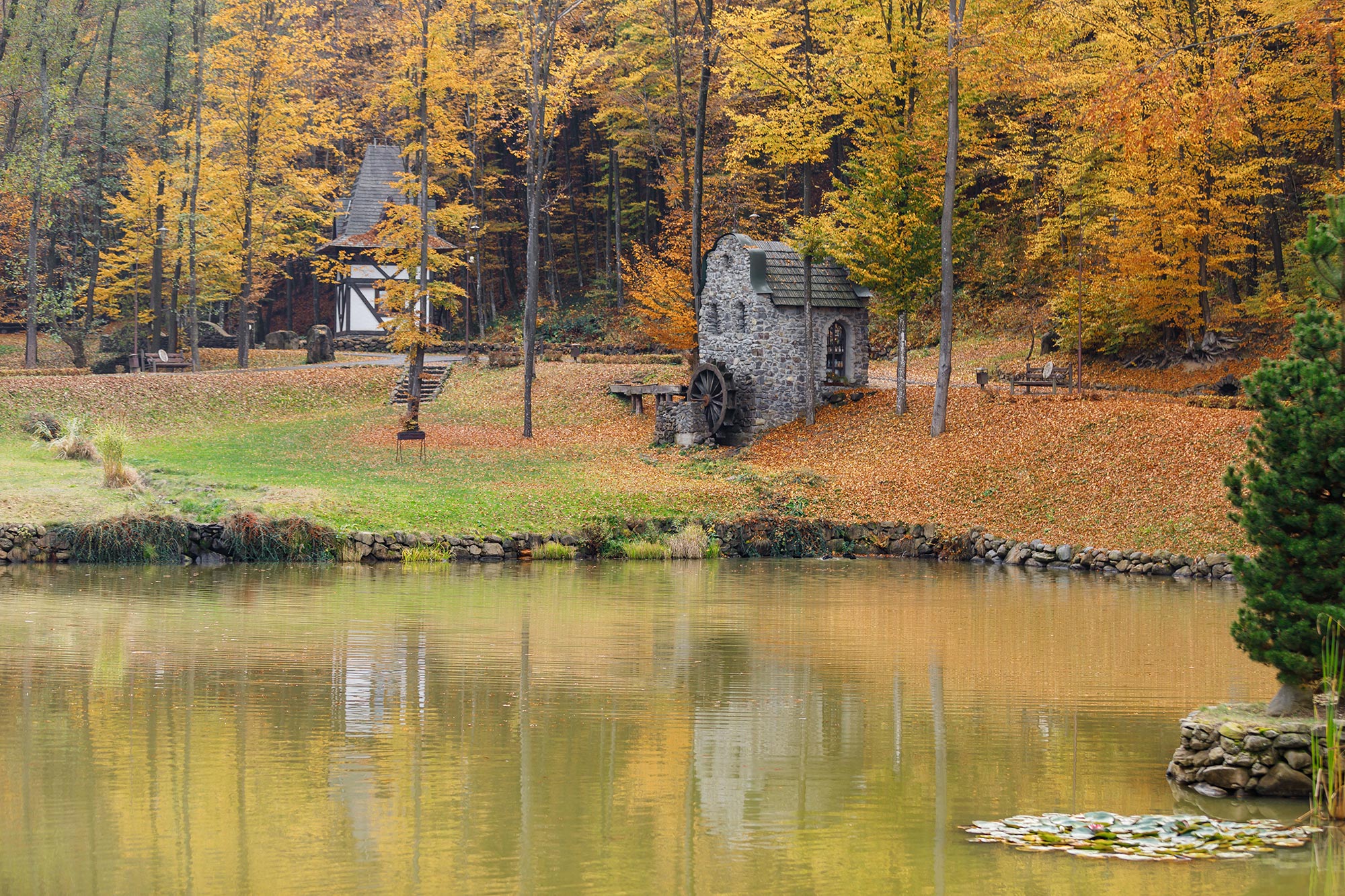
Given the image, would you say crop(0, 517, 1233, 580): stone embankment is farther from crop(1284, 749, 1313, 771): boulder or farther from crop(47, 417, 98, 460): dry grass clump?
crop(1284, 749, 1313, 771): boulder

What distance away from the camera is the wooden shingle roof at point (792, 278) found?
97.4 ft

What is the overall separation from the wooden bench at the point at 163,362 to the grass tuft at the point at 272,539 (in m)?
20.6

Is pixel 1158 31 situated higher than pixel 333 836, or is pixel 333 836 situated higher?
pixel 1158 31

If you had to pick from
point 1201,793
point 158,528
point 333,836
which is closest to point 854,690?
point 1201,793

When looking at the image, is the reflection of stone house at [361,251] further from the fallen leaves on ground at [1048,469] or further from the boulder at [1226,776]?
the boulder at [1226,776]

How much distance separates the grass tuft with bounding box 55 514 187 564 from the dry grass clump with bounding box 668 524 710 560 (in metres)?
7.40

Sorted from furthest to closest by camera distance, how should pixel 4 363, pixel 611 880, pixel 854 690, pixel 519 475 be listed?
pixel 4 363 < pixel 519 475 < pixel 854 690 < pixel 611 880

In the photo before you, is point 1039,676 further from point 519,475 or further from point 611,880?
point 519,475

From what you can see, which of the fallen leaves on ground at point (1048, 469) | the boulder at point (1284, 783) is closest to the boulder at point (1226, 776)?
the boulder at point (1284, 783)

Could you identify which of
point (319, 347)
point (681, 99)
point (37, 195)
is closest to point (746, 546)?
→ point (681, 99)

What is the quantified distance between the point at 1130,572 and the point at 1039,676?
923 cm

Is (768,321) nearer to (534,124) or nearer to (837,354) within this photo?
(837,354)

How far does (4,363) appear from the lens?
4088 cm

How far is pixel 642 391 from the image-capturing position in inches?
1305
